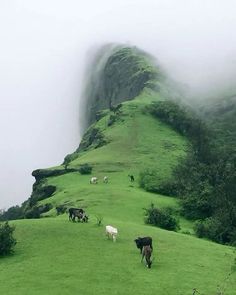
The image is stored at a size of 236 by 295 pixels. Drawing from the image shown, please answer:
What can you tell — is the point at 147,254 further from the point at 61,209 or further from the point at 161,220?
the point at 61,209

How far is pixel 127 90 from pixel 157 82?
17.0 m

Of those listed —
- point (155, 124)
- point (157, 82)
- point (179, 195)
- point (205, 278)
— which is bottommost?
point (205, 278)

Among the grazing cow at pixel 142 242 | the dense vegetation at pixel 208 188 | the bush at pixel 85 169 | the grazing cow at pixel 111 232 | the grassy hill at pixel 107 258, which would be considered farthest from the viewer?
the bush at pixel 85 169

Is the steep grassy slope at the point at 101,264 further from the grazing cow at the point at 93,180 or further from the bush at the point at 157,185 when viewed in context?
the bush at the point at 157,185

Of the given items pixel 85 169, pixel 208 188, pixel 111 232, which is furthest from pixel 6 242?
pixel 85 169

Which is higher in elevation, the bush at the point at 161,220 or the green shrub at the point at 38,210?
the green shrub at the point at 38,210

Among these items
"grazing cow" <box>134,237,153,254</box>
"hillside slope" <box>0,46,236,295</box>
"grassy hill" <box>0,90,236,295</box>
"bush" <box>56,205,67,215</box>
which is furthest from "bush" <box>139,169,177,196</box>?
"grazing cow" <box>134,237,153,254</box>

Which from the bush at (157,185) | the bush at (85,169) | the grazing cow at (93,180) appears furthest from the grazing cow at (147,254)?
the bush at (85,169)

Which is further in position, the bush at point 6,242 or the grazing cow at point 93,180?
the grazing cow at point 93,180

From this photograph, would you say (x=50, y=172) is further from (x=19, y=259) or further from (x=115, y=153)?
(x=19, y=259)

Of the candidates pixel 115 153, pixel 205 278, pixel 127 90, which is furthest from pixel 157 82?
pixel 205 278

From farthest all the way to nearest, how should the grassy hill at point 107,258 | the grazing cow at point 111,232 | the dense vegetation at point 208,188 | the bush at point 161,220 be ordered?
1. the dense vegetation at point 208,188
2. the bush at point 161,220
3. the grazing cow at point 111,232
4. the grassy hill at point 107,258

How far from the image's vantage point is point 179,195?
78438 millimetres

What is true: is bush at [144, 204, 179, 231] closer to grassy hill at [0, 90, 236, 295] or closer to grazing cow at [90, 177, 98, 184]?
grassy hill at [0, 90, 236, 295]
